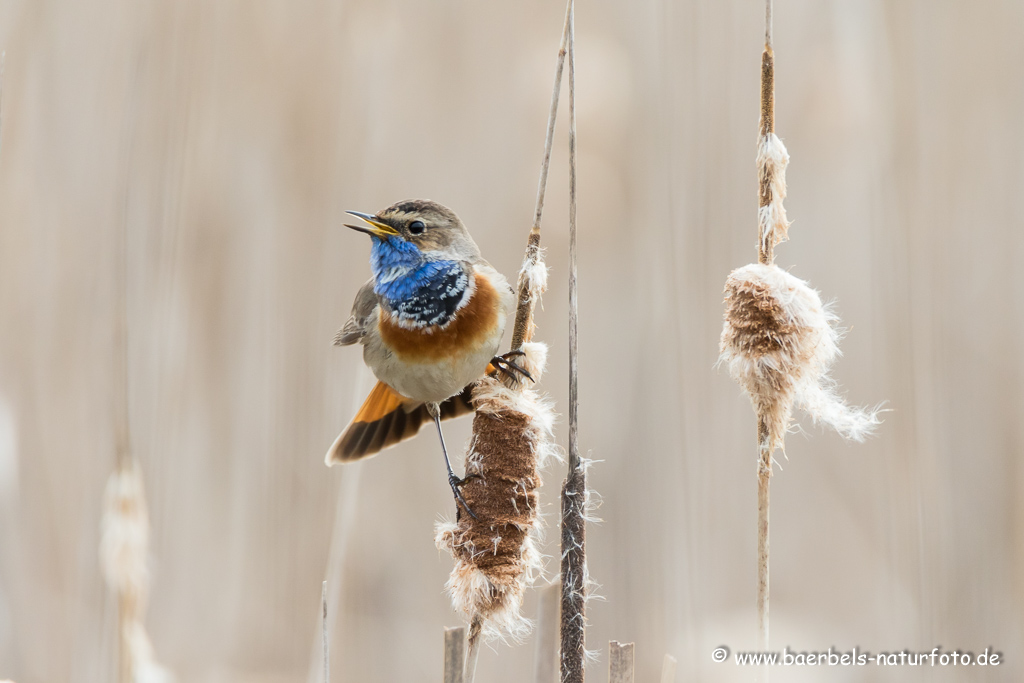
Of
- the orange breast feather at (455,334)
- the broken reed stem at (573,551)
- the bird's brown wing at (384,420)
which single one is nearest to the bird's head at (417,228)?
the orange breast feather at (455,334)

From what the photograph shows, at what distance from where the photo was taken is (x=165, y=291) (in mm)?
3074

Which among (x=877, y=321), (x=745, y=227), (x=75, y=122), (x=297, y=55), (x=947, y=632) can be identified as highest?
(x=297, y=55)

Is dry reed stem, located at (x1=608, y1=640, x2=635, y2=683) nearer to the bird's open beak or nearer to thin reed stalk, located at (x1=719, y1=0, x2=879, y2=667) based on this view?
thin reed stalk, located at (x1=719, y1=0, x2=879, y2=667)

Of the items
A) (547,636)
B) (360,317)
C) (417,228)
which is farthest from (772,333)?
(360,317)

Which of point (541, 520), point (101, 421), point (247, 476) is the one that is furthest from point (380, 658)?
point (541, 520)

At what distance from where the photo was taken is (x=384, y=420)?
8.98ft

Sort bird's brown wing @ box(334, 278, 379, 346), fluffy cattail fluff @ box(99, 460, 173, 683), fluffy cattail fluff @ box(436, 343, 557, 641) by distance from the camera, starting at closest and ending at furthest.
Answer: fluffy cattail fluff @ box(436, 343, 557, 641) < fluffy cattail fluff @ box(99, 460, 173, 683) < bird's brown wing @ box(334, 278, 379, 346)

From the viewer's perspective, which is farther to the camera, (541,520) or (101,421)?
(101,421)

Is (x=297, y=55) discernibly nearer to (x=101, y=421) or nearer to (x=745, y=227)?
(x=101, y=421)

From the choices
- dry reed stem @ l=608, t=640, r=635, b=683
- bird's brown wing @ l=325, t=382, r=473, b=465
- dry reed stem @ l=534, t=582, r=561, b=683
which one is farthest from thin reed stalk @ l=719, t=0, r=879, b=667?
bird's brown wing @ l=325, t=382, r=473, b=465

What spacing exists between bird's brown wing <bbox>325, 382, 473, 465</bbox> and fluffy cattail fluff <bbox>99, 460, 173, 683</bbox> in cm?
69

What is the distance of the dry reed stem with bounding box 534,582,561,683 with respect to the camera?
67.9 inches

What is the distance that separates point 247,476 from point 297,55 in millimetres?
1764

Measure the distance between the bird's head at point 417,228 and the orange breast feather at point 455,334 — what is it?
0.16 meters
